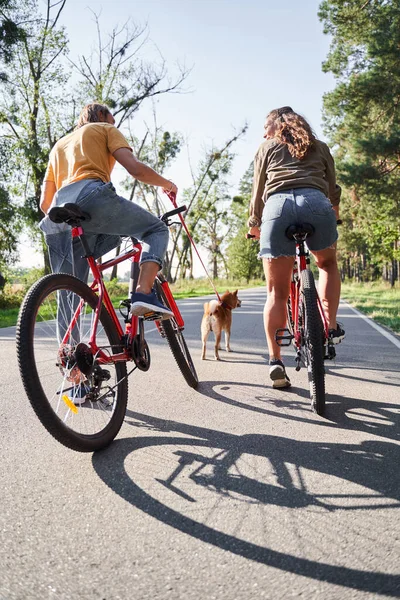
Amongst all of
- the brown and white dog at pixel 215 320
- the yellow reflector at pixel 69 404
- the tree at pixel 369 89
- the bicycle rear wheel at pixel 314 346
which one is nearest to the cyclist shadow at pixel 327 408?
the bicycle rear wheel at pixel 314 346

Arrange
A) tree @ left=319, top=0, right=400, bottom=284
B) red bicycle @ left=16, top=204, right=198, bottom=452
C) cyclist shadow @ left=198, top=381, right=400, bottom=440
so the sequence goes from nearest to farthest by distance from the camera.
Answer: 1. red bicycle @ left=16, top=204, right=198, bottom=452
2. cyclist shadow @ left=198, top=381, right=400, bottom=440
3. tree @ left=319, top=0, right=400, bottom=284

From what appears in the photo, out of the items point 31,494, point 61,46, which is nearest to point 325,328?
point 31,494

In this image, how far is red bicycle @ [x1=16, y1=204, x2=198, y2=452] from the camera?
259 centimetres

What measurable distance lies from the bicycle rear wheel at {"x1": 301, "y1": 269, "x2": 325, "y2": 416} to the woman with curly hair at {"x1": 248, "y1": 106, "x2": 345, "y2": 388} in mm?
472

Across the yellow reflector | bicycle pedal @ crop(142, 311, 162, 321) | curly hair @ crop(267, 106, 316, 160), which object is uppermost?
curly hair @ crop(267, 106, 316, 160)

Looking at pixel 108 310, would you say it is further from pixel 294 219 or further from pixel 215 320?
pixel 215 320

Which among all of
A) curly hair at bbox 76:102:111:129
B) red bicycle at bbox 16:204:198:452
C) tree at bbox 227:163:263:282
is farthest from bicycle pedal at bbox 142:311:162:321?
tree at bbox 227:163:263:282

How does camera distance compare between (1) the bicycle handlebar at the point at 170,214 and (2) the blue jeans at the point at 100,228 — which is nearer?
(2) the blue jeans at the point at 100,228

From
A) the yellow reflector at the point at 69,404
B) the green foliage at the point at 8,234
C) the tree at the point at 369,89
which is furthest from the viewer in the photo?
the green foliage at the point at 8,234

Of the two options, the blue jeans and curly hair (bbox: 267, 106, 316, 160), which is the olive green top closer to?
curly hair (bbox: 267, 106, 316, 160)

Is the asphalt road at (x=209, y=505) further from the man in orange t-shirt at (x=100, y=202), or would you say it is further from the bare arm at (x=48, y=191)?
the bare arm at (x=48, y=191)

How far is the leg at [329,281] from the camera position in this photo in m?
4.32

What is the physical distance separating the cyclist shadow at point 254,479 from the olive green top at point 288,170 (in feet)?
6.23

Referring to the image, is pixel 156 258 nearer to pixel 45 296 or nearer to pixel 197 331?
pixel 45 296
